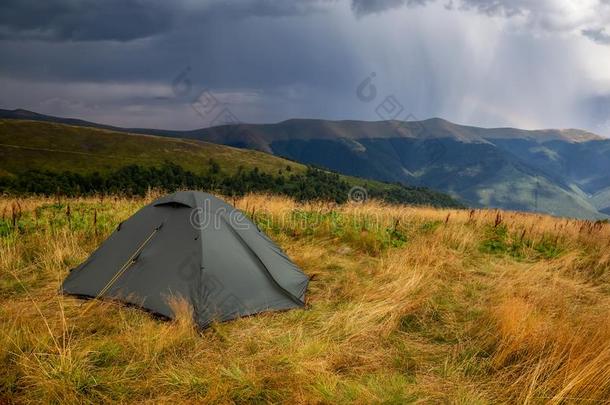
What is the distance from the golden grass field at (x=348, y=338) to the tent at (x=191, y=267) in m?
0.30

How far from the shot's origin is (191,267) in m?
6.41

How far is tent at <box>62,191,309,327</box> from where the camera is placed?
618 cm

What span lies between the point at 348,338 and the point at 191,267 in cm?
271

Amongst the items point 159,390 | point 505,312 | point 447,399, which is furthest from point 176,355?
point 505,312

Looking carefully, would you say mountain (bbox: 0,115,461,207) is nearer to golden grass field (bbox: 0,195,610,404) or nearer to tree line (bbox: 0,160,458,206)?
tree line (bbox: 0,160,458,206)

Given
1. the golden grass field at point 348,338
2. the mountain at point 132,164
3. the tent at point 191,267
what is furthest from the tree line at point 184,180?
the tent at point 191,267

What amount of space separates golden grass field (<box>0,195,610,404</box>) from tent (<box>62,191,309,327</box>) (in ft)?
0.97

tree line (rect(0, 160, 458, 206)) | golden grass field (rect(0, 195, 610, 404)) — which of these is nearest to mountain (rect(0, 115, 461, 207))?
tree line (rect(0, 160, 458, 206))

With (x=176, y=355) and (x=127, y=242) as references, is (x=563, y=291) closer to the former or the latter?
(x=176, y=355)

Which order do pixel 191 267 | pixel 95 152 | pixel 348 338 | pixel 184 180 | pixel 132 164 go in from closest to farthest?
pixel 348 338 < pixel 191 267 < pixel 184 180 < pixel 132 164 < pixel 95 152

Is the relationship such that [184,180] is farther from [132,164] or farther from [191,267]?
[191,267]

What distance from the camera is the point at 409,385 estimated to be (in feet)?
13.8

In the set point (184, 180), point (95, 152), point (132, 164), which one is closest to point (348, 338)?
point (184, 180)

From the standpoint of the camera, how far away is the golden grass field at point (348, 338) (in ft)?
13.1
